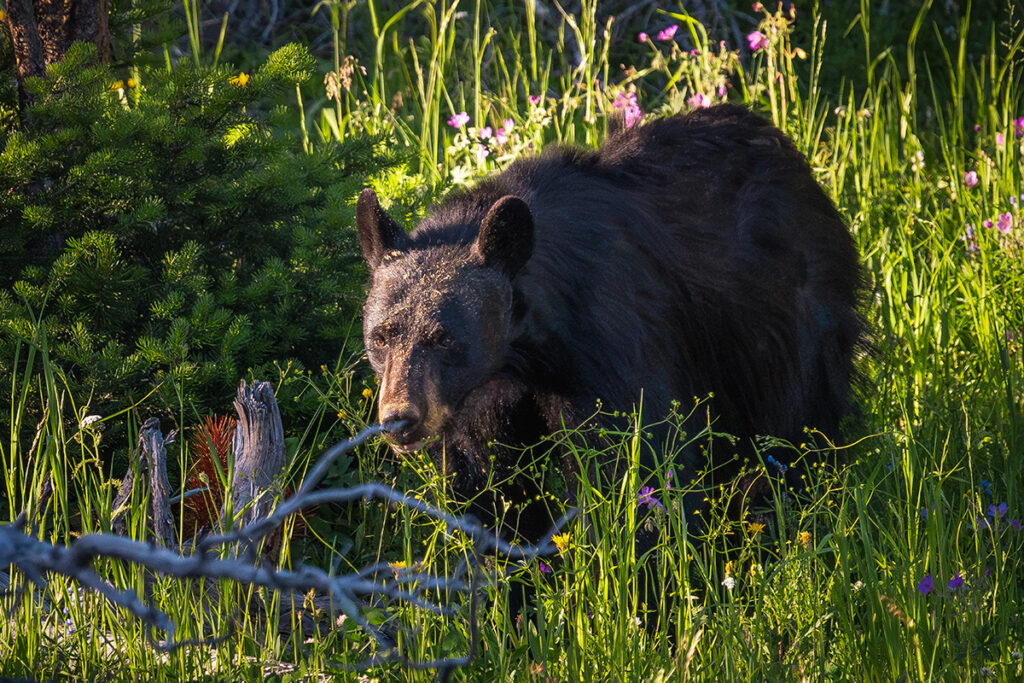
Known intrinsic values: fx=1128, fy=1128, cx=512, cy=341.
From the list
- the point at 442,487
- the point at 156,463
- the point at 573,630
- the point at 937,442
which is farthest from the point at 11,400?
the point at 937,442

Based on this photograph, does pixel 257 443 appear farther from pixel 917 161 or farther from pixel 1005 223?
pixel 917 161

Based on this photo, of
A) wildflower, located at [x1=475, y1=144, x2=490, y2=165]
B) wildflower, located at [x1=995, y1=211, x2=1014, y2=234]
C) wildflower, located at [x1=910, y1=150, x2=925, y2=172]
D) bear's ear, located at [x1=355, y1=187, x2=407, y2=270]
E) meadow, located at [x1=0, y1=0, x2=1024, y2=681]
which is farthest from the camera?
wildflower, located at [x1=910, y1=150, x2=925, y2=172]

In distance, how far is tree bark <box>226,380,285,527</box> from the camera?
301 cm

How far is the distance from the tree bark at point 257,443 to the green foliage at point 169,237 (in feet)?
0.99

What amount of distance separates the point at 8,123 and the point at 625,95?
324 centimetres

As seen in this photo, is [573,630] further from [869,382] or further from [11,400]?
[869,382]

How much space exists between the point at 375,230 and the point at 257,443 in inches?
27.2

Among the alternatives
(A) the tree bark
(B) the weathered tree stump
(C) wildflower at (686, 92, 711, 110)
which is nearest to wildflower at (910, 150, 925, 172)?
(C) wildflower at (686, 92, 711, 110)

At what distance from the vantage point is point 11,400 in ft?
10.8

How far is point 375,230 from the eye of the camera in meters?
3.24

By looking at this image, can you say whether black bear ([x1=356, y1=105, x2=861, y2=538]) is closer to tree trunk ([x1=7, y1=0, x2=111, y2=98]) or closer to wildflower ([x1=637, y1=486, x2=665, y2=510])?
wildflower ([x1=637, y1=486, x2=665, y2=510])

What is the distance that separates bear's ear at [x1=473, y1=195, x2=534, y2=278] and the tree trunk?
162 cm

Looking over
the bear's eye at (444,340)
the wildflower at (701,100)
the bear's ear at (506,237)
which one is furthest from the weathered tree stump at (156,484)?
the wildflower at (701,100)

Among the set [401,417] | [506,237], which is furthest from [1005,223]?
[401,417]
